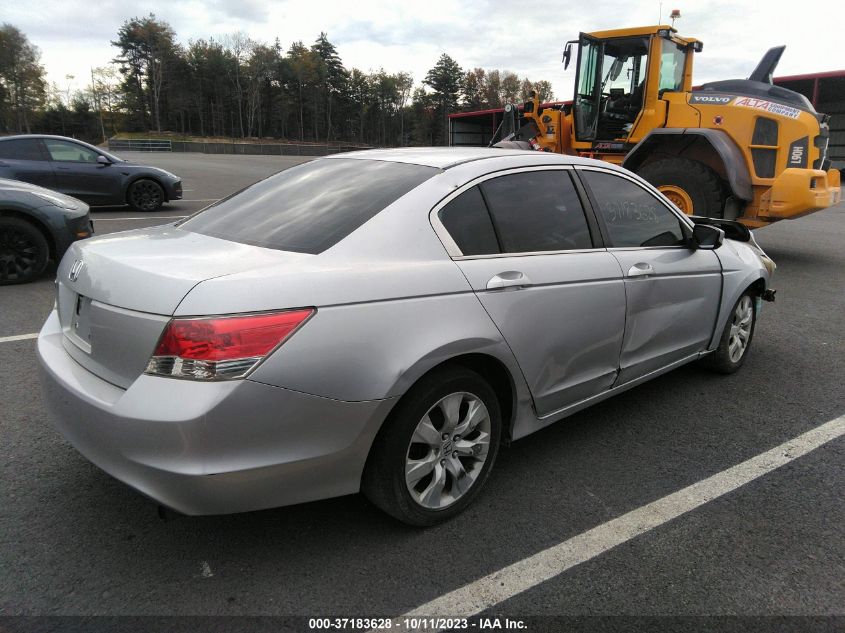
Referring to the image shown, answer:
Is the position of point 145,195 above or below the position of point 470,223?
below

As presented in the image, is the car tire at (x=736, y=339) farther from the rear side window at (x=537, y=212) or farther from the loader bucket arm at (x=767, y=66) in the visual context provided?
the loader bucket arm at (x=767, y=66)

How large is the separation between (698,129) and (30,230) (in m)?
8.51

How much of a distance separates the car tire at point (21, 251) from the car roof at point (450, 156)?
4.70 meters

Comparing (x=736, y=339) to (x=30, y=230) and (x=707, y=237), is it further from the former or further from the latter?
(x=30, y=230)

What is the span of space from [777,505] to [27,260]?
7.08 meters

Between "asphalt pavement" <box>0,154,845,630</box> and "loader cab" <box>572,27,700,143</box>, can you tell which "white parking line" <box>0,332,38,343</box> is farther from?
"loader cab" <box>572,27,700,143</box>

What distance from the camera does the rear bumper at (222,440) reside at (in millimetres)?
1986

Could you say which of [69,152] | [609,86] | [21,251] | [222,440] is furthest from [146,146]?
[222,440]

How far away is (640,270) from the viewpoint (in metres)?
3.33

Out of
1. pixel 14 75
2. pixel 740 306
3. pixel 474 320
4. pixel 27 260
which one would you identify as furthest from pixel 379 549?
pixel 14 75

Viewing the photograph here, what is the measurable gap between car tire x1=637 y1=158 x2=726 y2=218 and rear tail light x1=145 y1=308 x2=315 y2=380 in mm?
7850

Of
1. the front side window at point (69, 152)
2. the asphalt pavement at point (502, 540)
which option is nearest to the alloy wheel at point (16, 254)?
the asphalt pavement at point (502, 540)

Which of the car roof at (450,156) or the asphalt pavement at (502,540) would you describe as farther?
the car roof at (450,156)

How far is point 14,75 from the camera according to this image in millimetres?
79688
